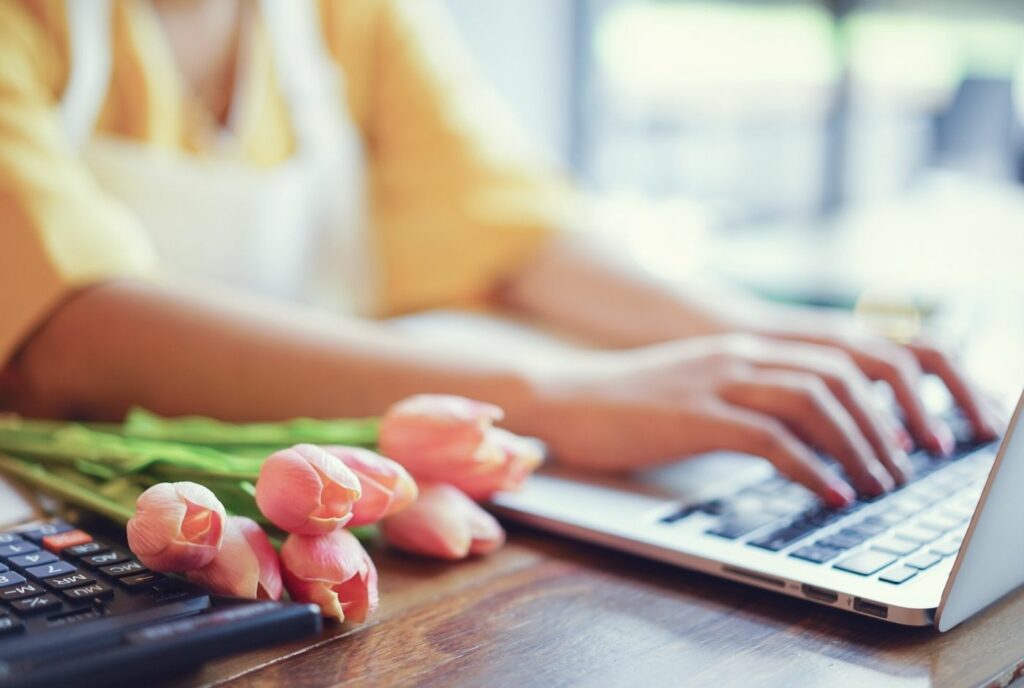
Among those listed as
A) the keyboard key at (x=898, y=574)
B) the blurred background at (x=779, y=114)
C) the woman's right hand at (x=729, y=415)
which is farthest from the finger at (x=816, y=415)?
the blurred background at (x=779, y=114)

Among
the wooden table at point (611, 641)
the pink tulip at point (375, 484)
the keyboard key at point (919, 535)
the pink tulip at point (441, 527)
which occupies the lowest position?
the wooden table at point (611, 641)

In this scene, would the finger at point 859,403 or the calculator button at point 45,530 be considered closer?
the calculator button at point 45,530

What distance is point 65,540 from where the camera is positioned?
1.35 feet

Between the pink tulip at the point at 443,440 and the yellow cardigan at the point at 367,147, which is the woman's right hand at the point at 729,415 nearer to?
the pink tulip at the point at 443,440

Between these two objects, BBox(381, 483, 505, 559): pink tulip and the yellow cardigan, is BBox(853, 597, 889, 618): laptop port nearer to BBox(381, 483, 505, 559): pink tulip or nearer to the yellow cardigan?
BBox(381, 483, 505, 559): pink tulip

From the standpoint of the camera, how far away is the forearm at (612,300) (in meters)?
0.84

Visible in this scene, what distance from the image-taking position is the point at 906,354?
0.66 m

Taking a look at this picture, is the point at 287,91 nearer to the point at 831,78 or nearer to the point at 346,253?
the point at 346,253

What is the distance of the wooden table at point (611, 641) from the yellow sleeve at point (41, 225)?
0.32 metres

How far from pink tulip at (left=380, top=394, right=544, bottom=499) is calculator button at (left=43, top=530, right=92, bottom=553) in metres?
0.13

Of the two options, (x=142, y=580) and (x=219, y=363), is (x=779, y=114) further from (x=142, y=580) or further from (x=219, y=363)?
(x=142, y=580)

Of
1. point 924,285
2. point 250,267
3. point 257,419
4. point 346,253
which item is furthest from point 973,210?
point 257,419

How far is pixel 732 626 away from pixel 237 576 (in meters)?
0.19

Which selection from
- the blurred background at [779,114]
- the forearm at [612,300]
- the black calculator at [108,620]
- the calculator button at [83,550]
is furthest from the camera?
the blurred background at [779,114]
